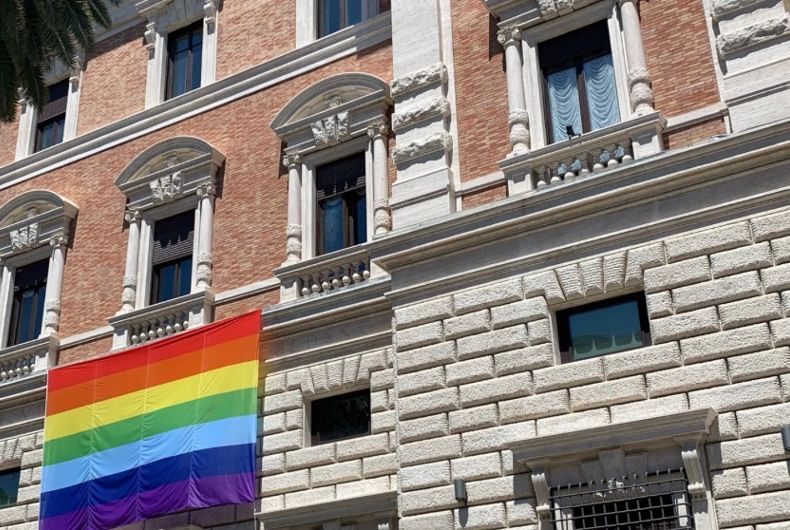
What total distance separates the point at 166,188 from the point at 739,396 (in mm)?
11336

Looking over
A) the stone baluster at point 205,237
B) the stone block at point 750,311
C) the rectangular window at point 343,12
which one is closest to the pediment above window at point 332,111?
the rectangular window at point 343,12

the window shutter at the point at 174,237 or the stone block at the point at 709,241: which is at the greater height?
the window shutter at the point at 174,237

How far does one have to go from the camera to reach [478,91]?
15.4m

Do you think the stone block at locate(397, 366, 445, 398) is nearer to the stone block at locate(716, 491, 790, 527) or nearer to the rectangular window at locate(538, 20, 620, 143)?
the rectangular window at locate(538, 20, 620, 143)

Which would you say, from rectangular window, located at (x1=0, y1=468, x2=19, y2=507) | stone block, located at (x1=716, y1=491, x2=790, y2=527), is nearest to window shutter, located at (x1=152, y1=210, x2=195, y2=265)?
rectangular window, located at (x1=0, y1=468, x2=19, y2=507)

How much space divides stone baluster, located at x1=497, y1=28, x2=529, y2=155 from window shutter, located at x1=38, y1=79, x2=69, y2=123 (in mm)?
11283

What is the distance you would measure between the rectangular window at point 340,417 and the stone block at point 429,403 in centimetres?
137

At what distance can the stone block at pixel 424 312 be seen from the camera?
45.9ft

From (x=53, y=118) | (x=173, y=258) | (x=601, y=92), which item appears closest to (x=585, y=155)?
(x=601, y=92)

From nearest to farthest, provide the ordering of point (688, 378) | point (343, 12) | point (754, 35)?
point (688, 378), point (754, 35), point (343, 12)

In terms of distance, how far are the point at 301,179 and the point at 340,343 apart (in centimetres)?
330

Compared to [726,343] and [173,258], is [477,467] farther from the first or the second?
[173,258]

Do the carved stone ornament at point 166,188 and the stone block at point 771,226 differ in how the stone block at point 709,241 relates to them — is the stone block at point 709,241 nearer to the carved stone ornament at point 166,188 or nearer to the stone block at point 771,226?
the stone block at point 771,226

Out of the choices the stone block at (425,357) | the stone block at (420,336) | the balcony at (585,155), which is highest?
the balcony at (585,155)
